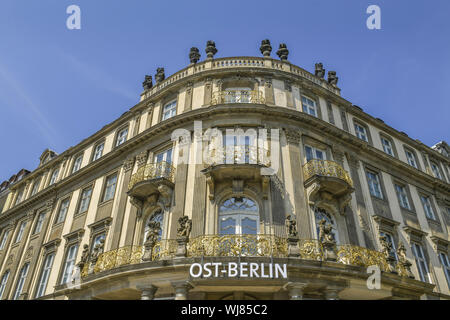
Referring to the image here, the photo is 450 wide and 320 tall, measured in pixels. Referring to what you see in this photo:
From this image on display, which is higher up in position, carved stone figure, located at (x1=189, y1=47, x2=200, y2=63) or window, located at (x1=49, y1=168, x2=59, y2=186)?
carved stone figure, located at (x1=189, y1=47, x2=200, y2=63)

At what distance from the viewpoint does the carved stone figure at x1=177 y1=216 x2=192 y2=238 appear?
12531 mm

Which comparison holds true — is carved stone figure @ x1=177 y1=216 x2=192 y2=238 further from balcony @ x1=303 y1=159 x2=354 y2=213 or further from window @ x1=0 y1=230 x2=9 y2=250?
window @ x1=0 y1=230 x2=9 y2=250

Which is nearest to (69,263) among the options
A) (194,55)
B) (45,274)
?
(45,274)

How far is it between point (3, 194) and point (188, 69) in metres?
25.3

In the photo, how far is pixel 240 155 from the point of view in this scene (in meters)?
15.0

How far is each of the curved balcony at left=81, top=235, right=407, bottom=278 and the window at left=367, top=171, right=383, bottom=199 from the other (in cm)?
480

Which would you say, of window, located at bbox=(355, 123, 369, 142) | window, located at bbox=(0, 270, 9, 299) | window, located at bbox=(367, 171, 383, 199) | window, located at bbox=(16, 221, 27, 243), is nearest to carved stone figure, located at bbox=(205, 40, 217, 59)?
window, located at bbox=(355, 123, 369, 142)

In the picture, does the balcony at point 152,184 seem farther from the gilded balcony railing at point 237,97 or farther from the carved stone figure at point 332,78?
the carved stone figure at point 332,78

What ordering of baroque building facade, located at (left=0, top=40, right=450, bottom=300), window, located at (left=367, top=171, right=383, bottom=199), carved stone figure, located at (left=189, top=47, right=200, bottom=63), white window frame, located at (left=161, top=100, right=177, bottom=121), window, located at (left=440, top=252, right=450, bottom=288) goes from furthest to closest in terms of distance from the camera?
1. carved stone figure, located at (left=189, top=47, right=200, bottom=63)
2. white window frame, located at (left=161, top=100, right=177, bottom=121)
3. window, located at (left=367, top=171, right=383, bottom=199)
4. window, located at (left=440, top=252, right=450, bottom=288)
5. baroque building facade, located at (left=0, top=40, right=450, bottom=300)

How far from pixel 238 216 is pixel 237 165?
206 centimetres

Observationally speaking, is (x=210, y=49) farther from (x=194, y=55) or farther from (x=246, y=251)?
(x=246, y=251)

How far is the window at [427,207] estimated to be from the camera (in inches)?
800

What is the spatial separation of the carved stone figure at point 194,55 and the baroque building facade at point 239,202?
0.13m

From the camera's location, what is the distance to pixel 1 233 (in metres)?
26.6
